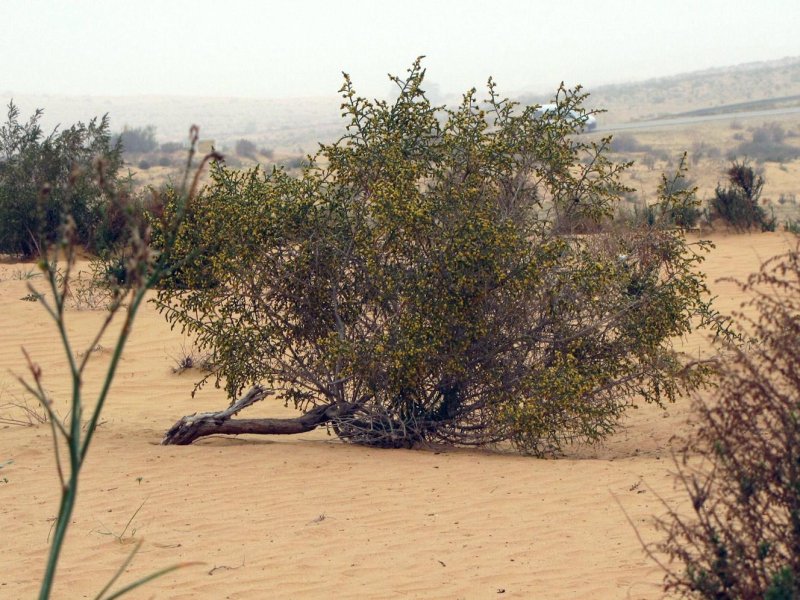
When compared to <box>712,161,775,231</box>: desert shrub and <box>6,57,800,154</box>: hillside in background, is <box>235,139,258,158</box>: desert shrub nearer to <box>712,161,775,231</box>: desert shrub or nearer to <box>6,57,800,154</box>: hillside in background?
<box>6,57,800,154</box>: hillside in background

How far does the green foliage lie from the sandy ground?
1.75ft

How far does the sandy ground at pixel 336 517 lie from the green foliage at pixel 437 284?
0.53 meters

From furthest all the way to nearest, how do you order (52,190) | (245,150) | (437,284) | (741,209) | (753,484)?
(245,150) < (741,209) < (52,190) < (437,284) < (753,484)

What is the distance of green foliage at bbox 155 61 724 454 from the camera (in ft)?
25.8

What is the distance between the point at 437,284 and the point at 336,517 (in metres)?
2.22

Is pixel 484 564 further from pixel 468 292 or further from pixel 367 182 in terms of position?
pixel 367 182

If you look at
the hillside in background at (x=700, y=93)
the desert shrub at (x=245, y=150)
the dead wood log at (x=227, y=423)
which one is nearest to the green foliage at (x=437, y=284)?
the dead wood log at (x=227, y=423)

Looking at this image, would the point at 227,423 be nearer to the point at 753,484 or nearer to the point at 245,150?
the point at 753,484

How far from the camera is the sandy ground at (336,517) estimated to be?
526cm

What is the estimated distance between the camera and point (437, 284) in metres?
7.93

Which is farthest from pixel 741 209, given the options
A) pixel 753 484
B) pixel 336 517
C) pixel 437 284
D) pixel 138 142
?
pixel 138 142

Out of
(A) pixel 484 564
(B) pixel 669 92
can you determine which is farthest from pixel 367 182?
(B) pixel 669 92

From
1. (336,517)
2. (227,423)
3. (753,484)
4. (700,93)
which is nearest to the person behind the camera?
(753,484)

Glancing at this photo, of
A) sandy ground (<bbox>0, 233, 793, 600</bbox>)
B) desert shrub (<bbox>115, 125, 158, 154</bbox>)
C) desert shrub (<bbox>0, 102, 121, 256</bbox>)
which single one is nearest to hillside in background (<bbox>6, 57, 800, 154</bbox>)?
desert shrub (<bbox>115, 125, 158, 154</bbox>)
